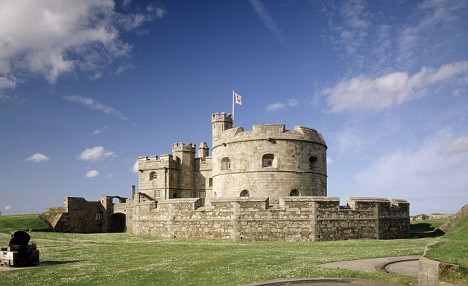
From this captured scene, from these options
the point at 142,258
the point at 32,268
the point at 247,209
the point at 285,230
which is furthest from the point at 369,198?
the point at 32,268

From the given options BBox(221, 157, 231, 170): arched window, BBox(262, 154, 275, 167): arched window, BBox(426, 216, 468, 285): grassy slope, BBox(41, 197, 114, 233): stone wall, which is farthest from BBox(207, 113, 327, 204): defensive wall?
BBox(426, 216, 468, 285): grassy slope

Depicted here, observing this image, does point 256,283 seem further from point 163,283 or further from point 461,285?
point 461,285

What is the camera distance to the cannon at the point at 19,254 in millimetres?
15164

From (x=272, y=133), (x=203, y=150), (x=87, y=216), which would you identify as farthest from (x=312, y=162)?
(x=87, y=216)

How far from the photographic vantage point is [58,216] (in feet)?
130

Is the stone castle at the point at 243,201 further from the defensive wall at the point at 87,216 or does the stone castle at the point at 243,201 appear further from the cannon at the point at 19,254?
the cannon at the point at 19,254

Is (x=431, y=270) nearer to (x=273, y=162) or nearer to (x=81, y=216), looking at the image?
(x=273, y=162)

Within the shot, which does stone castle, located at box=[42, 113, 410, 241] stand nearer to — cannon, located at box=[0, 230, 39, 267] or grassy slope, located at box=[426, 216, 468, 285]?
cannon, located at box=[0, 230, 39, 267]

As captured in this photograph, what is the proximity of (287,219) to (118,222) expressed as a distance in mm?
27762

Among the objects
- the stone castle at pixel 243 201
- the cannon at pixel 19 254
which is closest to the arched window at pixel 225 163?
the stone castle at pixel 243 201

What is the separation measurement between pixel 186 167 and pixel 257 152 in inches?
619

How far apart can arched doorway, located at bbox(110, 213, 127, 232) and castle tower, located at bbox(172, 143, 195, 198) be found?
255 inches

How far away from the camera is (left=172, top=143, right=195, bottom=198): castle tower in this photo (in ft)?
148

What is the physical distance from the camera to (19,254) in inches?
599
